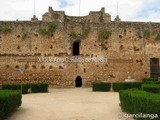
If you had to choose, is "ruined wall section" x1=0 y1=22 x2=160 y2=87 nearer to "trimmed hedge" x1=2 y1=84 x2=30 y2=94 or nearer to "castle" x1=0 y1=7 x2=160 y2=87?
"castle" x1=0 y1=7 x2=160 y2=87

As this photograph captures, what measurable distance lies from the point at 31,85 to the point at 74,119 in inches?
429

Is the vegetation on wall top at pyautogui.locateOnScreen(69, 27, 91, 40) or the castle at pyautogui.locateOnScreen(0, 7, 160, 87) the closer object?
the castle at pyautogui.locateOnScreen(0, 7, 160, 87)

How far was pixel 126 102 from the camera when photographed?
1090 cm

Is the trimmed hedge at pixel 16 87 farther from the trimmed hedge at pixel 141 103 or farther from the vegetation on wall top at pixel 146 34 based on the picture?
the vegetation on wall top at pixel 146 34

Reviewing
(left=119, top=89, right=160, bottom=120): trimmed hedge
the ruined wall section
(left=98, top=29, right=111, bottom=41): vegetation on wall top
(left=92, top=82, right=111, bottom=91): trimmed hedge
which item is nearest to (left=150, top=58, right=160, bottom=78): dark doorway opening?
the ruined wall section

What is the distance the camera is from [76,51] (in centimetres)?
2758

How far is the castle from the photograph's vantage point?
2569cm

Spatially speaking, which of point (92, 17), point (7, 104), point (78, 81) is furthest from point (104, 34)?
point (7, 104)

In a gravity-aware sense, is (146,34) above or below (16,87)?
above

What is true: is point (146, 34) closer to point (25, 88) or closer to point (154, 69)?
point (154, 69)

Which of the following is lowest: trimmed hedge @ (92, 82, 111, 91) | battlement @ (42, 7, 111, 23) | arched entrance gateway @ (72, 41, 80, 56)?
trimmed hedge @ (92, 82, 111, 91)

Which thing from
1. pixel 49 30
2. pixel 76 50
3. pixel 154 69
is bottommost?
pixel 154 69

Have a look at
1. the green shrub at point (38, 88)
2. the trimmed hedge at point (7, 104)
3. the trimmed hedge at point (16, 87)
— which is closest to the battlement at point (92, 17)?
the green shrub at point (38, 88)

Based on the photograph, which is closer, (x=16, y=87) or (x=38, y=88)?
(x=16, y=87)
